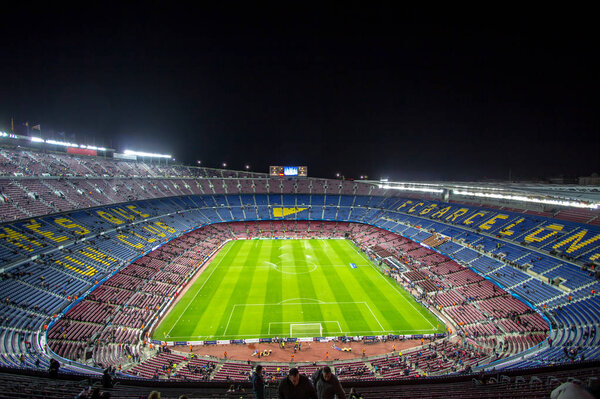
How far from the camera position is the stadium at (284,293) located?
17.4 m

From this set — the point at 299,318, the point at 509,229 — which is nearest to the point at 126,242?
the point at 299,318

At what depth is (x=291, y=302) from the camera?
102ft

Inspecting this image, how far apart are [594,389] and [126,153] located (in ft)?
263

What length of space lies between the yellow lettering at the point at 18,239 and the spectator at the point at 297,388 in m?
34.3

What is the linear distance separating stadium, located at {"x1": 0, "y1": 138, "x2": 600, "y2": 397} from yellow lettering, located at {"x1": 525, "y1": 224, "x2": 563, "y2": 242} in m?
0.22

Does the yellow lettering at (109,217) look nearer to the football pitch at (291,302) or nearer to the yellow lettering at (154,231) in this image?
the yellow lettering at (154,231)

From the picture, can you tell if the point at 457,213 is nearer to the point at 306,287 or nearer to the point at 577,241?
the point at 577,241

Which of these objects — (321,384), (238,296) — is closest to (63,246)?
(238,296)

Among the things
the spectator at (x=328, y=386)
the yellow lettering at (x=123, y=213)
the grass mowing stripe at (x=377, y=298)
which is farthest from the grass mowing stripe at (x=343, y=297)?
the yellow lettering at (x=123, y=213)

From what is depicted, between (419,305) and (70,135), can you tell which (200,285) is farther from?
(70,135)

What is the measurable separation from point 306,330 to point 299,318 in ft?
6.81

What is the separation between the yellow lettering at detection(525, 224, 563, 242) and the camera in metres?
33.3

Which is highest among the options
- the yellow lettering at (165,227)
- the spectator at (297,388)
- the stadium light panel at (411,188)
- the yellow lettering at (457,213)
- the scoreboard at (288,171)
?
the scoreboard at (288,171)

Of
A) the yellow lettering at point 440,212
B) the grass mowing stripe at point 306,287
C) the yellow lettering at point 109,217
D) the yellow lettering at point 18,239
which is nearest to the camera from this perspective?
the yellow lettering at point 18,239
